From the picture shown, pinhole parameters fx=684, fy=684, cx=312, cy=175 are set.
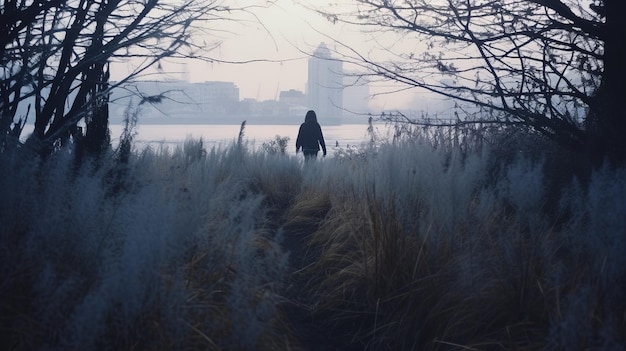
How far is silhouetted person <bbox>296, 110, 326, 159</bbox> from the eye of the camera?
45.8 ft

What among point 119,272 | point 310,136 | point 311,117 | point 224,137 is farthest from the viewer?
point 311,117

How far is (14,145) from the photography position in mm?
4062

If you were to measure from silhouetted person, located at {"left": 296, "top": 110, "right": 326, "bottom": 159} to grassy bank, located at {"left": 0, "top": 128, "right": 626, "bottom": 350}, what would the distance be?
8533mm

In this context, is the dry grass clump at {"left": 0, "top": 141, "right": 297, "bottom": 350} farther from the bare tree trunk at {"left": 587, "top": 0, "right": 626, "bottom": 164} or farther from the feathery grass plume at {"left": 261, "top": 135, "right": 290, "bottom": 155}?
the feathery grass plume at {"left": 261, "top": 135, "right": 290, "bottom": 155}

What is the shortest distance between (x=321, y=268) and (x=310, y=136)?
8921 millimetres

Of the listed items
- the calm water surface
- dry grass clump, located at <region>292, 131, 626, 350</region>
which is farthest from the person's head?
dry grass clump, located at <region>292, 131, 626, 350</region>

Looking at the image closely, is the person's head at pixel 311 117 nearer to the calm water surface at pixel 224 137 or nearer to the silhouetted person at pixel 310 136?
the silhouetted person at pixel 310 136

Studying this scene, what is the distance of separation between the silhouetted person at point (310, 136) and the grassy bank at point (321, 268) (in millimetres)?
8533

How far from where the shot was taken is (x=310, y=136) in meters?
14.0

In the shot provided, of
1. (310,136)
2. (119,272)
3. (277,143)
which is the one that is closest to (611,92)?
(119,272)

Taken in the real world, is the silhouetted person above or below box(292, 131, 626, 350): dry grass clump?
above

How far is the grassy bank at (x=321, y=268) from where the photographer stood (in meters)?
2.92

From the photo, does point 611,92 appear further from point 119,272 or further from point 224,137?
point 224,137

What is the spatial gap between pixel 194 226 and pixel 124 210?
411mm
